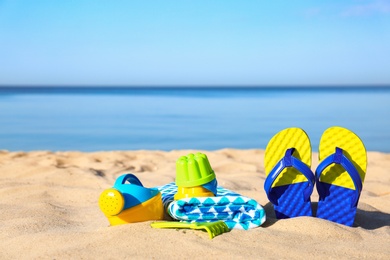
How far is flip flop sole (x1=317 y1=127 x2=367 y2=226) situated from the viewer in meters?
2.95

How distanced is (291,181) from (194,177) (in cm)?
60

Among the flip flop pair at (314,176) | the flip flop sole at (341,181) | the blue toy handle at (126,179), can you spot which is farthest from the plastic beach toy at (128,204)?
the flip flop sole at (341,181)

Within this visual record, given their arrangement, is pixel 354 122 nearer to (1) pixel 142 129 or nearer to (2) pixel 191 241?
(1) pixel 142 129

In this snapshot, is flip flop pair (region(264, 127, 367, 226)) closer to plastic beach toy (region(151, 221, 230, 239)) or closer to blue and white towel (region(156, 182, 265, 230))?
blue and white towel (region(156, 182, 265, 230))

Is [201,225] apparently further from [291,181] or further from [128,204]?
[291,181]

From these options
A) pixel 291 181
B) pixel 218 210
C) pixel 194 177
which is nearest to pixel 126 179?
pixel 194 177

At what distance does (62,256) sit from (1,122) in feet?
37.4

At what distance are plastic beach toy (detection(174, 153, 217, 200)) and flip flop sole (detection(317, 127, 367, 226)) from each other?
70cm

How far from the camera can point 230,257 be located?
2.25 metres

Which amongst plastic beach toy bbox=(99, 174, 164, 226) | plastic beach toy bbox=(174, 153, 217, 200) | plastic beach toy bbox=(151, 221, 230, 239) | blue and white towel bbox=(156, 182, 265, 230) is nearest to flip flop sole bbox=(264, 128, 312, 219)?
blue and white towel bbox=(156, 182, 265, 230)

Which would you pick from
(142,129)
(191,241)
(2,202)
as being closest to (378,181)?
(191,241)

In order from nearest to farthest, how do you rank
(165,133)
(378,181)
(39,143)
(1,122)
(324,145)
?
1. (324,145)
2. (378,181)
3. (39,143)
4. (165,133)
5. (1,122)

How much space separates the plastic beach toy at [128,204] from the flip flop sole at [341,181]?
3.32 ft

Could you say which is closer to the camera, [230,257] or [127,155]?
[230,257]
